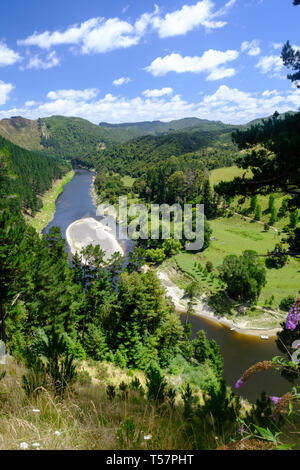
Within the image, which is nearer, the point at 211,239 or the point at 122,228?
the point at 211,239

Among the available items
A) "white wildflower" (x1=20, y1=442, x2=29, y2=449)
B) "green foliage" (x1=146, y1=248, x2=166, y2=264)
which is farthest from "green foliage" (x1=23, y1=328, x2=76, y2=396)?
"green foliage" (x1=146, y1=248, x2=166, y2=264)

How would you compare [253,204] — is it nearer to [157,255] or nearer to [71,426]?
[157,255]

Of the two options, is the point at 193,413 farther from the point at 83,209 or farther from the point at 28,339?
the point at 83,209

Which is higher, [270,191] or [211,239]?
[270,191]

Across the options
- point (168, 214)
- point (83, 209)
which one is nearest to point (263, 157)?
point (168, 214)

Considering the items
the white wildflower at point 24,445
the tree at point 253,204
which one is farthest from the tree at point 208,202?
the white wildflower at point 24,445

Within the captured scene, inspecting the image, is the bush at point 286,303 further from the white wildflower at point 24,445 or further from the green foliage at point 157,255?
the white wildflower at point 24,445
